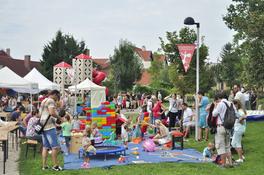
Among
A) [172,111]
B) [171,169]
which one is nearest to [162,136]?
[172,111]

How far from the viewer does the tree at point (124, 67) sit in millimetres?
56781

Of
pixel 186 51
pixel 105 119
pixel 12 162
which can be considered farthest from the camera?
pixel 105 119

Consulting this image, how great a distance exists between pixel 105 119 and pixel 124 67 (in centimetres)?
4113

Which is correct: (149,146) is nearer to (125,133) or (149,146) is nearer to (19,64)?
(125,133)

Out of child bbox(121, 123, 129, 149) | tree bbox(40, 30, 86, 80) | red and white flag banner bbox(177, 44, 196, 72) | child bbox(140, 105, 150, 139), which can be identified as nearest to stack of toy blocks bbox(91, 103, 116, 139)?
child bbox(121, 123, 129, 149)

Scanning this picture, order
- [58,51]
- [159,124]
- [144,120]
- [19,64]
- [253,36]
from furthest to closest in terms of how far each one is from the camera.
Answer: [19,64]
[58,51]
[253,36]
[144,120]
[159,124]

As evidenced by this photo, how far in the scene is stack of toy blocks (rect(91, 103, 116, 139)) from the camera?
1603 centimetres

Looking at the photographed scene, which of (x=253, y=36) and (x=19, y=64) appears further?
(x=19, y=64)

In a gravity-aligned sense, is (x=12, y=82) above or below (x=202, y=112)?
above

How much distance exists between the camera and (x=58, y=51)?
5459cm

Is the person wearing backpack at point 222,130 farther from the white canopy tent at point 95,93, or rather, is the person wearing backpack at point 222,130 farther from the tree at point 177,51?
the tree at point 177,51

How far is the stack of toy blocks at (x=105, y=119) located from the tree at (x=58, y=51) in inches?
1476

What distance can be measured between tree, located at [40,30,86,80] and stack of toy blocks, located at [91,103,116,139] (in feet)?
123

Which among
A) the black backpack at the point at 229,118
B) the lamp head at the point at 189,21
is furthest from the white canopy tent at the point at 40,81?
the black backpack at the point at 229,118
